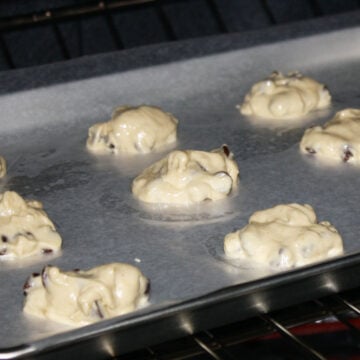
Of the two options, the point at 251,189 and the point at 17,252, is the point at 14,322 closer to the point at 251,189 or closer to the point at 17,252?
the point at 17,252

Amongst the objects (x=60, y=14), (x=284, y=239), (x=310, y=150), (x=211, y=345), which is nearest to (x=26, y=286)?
(x=211, y=345)

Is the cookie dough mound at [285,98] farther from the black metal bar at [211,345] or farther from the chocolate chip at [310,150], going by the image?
the black metal bar at [211,345]

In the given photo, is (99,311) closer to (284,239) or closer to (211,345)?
(211,345)

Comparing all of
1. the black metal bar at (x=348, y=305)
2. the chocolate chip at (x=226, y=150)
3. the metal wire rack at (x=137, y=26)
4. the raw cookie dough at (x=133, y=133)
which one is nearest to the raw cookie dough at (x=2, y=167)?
the raw cookie dough at (x=133, y=133)

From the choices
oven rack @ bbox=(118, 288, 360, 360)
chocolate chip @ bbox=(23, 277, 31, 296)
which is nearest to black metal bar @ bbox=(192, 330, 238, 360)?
oven rack @ bbox=(118, 288, 360, 360)

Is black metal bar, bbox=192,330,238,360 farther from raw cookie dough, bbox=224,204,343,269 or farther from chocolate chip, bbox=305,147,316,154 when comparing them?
chocolate chip, bbox=305,147,316,154
